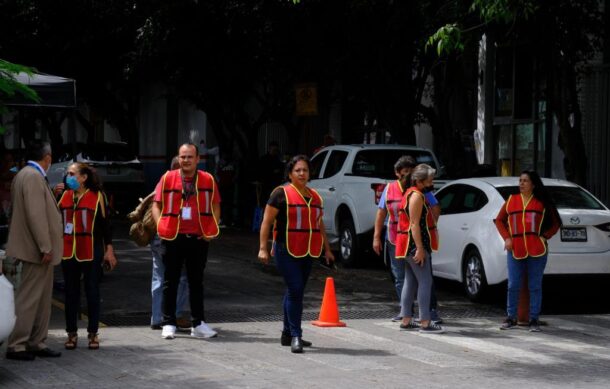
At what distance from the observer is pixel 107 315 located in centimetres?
1305

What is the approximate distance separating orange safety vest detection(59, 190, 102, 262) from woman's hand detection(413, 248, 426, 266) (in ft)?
10.4

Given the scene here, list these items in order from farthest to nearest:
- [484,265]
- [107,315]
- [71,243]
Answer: [484,265]
[107,315]
[71,243]

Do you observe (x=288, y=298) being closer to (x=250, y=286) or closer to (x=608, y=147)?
(x=250, y=286)

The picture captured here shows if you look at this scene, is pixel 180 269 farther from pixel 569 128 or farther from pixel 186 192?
pixel 569 128

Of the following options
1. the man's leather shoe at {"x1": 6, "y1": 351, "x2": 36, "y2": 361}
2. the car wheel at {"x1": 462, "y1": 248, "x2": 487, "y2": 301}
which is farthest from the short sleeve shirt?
the car wheel at {"x1": 462, "y1": 248, "x2": 487, "y2": 301}

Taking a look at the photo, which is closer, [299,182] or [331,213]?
[299,182]

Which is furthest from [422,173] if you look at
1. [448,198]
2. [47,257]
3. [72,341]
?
[47,257]

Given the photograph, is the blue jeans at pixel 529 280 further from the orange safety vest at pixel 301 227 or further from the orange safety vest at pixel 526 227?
the orange safety vest at pixel 301 227

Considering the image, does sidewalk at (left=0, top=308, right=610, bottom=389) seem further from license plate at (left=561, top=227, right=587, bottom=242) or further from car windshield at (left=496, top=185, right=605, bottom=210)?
car windshield at (left=496, top=185, right=605, bottom=210)

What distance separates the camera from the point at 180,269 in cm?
1145

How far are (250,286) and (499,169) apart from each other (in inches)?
395

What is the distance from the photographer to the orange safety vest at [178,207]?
11289mm

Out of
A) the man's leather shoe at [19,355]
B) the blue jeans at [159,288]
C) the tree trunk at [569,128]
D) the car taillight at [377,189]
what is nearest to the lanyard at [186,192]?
the blue jeans at [159,288]

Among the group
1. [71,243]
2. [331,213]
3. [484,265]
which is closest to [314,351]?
[71,243]
